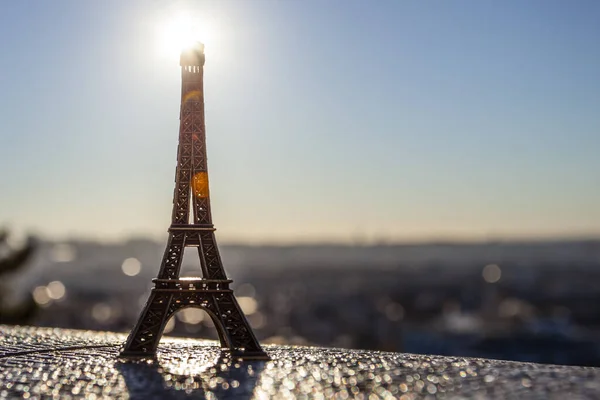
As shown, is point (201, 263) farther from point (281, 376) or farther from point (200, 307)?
point (281, 376)

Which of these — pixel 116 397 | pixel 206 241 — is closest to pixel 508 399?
pixel 116 397

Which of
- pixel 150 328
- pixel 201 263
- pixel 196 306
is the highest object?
pixel 201 263

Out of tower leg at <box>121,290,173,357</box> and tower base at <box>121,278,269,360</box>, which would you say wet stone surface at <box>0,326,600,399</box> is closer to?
tower leg at <box>121,290,173,357</box>

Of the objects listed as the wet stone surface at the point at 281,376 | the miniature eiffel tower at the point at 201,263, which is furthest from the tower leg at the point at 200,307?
the wet stone surface at the point at 281,376

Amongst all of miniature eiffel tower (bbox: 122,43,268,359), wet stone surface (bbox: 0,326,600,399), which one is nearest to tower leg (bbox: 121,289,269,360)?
miniature eiffel tower (bbox: 122,43,268,359)

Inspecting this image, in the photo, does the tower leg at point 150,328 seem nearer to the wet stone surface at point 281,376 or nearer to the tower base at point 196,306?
the tower base at point 196,306

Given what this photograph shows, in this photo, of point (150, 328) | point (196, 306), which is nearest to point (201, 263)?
A: point (196, 306)

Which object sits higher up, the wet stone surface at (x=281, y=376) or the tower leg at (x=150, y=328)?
the tower leg at (x=150, y=328)
